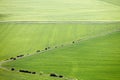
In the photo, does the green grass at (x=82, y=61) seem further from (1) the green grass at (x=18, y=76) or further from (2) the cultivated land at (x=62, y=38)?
(1) the green grass at (x=18, y=76)

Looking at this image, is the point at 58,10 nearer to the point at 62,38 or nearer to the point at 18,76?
the point at 62,38

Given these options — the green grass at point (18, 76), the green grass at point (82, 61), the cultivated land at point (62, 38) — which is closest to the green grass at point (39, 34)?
the cultivated land at point (62, 38)

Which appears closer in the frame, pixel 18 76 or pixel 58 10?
pixel 18 76

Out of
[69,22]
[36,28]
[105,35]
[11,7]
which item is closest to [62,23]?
[69,22]

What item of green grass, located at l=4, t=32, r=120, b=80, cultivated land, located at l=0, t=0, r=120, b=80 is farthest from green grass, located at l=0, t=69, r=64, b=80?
green grass, located at l=4, t=32, r=120, b=80

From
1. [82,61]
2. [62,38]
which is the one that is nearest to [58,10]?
[62,38]

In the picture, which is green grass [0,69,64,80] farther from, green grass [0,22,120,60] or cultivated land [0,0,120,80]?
green grass [0,22,120,60]
